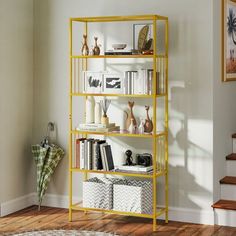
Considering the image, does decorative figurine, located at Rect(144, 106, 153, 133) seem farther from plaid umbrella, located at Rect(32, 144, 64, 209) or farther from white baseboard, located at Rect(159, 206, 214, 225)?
plaid umbrella, located at Rect(32, 144, 64, 209)

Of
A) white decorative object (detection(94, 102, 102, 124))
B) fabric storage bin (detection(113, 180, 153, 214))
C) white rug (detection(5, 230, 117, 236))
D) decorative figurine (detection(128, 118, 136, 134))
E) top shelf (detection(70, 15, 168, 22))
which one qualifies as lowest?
white rug (detection(5, 230, 117, 236))

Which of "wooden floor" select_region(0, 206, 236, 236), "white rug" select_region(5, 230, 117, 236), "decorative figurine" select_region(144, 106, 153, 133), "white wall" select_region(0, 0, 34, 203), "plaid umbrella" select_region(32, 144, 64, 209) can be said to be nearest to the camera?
"white rug" select_region(5, 230, 117, 236)

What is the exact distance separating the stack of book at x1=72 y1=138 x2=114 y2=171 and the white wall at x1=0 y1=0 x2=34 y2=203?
0.72 m

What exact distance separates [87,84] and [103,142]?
1.81ft

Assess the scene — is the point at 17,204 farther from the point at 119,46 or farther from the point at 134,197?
the point at 119,46

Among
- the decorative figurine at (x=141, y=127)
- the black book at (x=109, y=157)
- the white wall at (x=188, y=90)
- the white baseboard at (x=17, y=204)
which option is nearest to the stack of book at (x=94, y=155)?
the black book at (x=109, y=157)

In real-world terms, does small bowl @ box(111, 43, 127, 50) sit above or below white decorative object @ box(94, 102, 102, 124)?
above

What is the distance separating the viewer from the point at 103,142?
17.7 feet

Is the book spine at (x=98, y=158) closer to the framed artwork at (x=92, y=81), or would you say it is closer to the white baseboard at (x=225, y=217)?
the framed artwork at (x=92, y=81)

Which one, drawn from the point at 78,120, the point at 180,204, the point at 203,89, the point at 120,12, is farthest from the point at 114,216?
the point at 120,12

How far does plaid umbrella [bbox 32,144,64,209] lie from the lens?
573cm

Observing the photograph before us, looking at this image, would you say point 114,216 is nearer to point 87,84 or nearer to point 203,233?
point 203,233

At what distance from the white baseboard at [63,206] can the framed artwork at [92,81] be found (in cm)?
120

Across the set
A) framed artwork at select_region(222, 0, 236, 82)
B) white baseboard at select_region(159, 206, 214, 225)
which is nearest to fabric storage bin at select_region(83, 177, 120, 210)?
white baseboard at select_region(159, 206, 214, 225)
